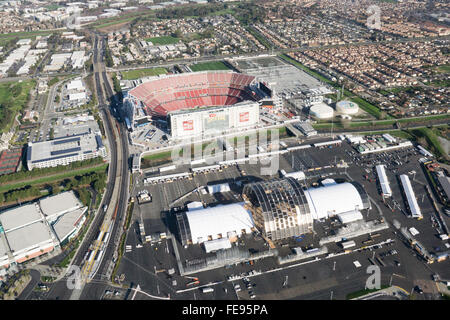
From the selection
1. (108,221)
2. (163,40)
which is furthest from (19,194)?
(163,40)

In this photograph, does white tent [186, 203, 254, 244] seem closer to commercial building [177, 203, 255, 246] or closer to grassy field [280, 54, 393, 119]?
commercial building [177, 203, 255, 246]

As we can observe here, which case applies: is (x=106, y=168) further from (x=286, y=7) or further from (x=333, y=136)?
(x=286, y=7)

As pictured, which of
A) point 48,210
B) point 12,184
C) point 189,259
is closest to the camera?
point 189,259

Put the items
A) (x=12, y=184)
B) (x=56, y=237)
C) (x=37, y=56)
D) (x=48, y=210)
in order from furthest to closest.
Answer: (x=37, y=56)
(x=12, y=184)
(x=48, y=210)
(x=56, y=237)

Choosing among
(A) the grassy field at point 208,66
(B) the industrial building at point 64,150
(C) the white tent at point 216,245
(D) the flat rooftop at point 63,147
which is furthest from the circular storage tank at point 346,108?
(D) the flat rooftop at point 63,147

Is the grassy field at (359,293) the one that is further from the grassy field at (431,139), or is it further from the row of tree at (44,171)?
the row of tree at (44,171)

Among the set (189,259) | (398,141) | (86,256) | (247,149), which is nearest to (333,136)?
(398,141)

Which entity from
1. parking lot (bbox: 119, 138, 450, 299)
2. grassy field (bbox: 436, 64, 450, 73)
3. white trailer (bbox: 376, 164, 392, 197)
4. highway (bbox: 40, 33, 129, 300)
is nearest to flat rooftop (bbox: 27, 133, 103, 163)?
highway (bbox: 40, 33, 129, 300)
